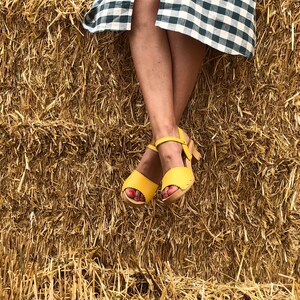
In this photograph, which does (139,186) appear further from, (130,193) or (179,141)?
(179,141)

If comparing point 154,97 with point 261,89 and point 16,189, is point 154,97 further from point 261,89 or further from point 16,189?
point 16,189

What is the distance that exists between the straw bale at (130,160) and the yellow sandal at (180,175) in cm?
12

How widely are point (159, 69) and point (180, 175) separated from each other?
0.86 ft

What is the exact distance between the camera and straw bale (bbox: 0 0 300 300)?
1.56 metres

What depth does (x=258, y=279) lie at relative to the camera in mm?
1598

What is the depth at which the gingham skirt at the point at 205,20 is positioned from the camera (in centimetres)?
145

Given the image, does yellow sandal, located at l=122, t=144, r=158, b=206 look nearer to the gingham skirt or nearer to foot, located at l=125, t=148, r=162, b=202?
foot, located at l=125, t=148, r=162, b=202

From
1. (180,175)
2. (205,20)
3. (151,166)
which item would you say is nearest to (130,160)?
(151,166)

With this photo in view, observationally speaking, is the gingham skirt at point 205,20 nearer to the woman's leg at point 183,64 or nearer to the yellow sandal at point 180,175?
the woman's leg at point 183,64

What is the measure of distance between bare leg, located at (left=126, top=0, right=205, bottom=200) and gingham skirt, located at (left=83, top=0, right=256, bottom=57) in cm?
4

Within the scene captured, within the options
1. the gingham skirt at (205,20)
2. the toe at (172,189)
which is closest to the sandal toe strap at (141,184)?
the toe at (172,189)

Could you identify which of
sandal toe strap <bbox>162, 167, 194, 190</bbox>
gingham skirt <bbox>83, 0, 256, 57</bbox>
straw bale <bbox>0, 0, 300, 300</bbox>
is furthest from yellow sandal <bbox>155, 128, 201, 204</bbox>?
gingham skirt <bbox>83, 0, 256, 57</bbox>

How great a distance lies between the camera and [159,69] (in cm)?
151

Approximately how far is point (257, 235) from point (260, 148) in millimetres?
214
